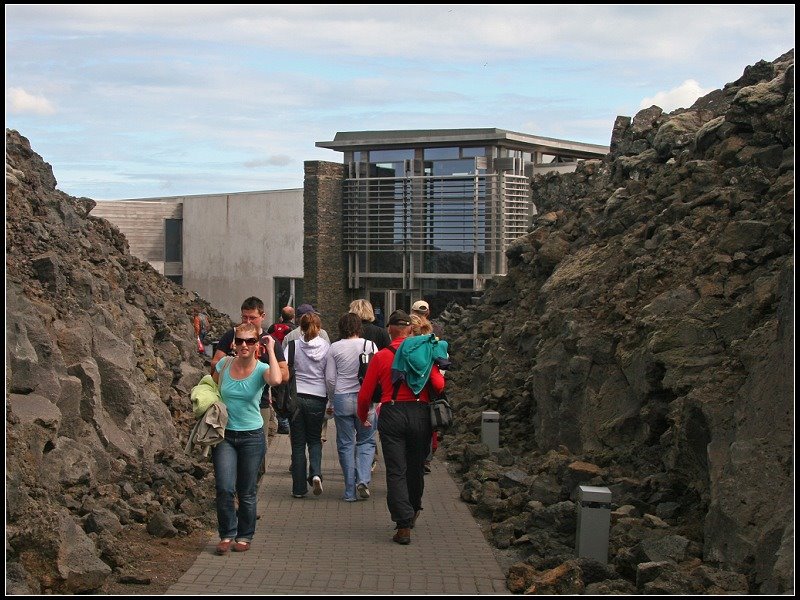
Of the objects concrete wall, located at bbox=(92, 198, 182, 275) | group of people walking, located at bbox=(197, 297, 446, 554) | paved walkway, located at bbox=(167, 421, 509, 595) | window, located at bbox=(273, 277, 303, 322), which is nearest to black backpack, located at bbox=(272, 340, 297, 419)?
group of people walking, located at bbox=(197, 297, 446, 554)

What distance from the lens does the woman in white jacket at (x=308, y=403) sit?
38.2 feet

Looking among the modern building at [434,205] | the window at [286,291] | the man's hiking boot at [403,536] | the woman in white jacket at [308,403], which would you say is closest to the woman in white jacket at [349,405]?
the woman in white jacket at [308,403]

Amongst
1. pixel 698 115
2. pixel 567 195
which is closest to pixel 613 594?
pixel 698 115

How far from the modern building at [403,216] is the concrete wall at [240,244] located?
0.25ft

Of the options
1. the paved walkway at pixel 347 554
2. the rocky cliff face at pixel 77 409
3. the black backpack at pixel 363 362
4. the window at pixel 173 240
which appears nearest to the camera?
the rocky cliff face at pixel 77 409

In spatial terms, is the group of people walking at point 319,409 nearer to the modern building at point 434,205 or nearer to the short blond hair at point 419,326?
the short blond hair at point 419,326

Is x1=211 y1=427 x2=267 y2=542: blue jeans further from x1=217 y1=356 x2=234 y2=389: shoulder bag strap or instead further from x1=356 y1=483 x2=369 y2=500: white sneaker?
x1=356 y1=483 x2=369 y2=500: white sneaker

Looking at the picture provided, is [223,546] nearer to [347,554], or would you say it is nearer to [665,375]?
[347,554]

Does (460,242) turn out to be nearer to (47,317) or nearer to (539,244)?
(539,244)

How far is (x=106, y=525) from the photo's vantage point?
8.68m

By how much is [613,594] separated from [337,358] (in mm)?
4664

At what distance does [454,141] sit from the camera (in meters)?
37.9

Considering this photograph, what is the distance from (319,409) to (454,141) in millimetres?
27081

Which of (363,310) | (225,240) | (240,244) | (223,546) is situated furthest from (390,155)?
(223,546)
